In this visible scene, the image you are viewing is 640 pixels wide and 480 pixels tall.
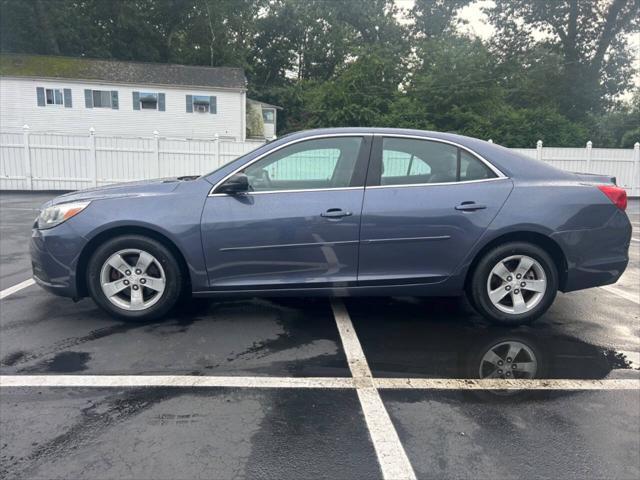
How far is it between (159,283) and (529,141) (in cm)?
2327

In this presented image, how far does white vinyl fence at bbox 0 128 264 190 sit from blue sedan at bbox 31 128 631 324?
483 inches

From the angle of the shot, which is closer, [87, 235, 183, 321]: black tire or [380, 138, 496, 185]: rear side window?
[87, 235, 183, 321]: black tire

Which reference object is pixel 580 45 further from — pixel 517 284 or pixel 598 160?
pixel 517 284

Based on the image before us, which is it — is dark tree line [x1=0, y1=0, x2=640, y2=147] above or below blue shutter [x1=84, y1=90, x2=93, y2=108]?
above

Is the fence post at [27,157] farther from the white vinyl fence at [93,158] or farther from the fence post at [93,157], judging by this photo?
the fence post at [93,157]

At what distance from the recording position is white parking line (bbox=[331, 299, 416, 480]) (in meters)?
2.50

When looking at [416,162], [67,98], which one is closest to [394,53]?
[67,98]

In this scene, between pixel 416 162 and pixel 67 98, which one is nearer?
pixel 416 162

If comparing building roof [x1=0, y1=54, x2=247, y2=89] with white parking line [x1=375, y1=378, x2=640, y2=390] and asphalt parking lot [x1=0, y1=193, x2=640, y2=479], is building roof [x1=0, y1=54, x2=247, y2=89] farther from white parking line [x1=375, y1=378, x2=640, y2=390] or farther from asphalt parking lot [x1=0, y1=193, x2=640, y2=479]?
white parking line [x1=375, y1=378, x2=640, y2=390]

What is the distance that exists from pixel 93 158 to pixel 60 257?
43.5 ft

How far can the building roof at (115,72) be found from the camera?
90.2ft

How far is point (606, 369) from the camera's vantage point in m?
3.74

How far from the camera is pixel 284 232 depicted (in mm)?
→ 4227

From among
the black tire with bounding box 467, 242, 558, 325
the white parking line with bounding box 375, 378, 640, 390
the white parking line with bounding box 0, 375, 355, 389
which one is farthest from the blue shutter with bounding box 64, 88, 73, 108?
the white parking line with bounding box 375, 378, 640, 390
